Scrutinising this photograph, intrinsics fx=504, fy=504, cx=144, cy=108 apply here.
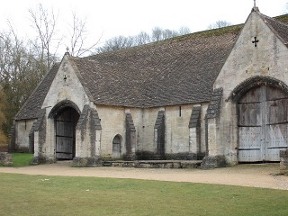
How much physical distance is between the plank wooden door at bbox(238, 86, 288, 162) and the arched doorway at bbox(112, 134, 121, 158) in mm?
10010

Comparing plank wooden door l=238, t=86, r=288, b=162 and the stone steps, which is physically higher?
plank wooden door l=238, t=86, r=288, b=162

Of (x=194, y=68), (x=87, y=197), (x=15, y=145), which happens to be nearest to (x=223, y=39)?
(x=194, y=68)

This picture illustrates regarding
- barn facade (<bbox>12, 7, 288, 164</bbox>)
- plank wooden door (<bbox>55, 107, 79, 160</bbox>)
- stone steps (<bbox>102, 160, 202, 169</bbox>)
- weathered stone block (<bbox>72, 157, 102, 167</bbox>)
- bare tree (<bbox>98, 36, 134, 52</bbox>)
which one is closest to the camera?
barn facade (<bbox>12, 7, 288, 164</bbox>)

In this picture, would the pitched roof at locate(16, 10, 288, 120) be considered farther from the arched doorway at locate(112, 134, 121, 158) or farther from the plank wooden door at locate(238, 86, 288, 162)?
the plank wooden door at locate(238, 86, 288, 162)

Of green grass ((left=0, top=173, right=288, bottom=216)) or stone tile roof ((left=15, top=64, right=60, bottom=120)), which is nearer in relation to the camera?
green grass ((left=0, top=173, right=288, bottom=216))

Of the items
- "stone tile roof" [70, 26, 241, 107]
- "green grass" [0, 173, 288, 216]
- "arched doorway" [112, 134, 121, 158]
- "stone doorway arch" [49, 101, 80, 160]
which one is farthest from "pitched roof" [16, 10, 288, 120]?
"green grass" [0, 173, 288, 216]

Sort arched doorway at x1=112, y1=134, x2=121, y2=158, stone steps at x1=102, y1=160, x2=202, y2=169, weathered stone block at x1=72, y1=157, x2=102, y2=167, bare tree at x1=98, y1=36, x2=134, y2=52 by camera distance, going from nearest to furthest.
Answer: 1. stone steps at x1=102, y1=160, x2=202, y2=169
2. weathered stone block at x1=72, y1=157, x2=102, y2=167
3. arched doorway at x1=112, y1=134, x2=121, y2=158
4. bare tree at x1=98, y1=36, x2=134, y2=52

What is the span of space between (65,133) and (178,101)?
955cm

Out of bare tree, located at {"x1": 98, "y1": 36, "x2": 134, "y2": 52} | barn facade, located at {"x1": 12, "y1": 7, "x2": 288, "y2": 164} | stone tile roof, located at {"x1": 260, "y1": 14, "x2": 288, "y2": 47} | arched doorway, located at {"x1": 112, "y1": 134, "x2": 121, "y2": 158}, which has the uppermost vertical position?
bare tree, located at {"x1": 98, "y1": 36, "x2": 134, "y2": 52}

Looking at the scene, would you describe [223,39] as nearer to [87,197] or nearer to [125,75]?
[125,75]

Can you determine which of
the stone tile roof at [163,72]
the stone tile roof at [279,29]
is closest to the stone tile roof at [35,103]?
the stone tile roof at [163,72]

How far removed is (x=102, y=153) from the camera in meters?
33.3

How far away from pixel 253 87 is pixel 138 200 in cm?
1432

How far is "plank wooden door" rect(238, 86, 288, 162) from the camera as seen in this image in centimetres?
2612
